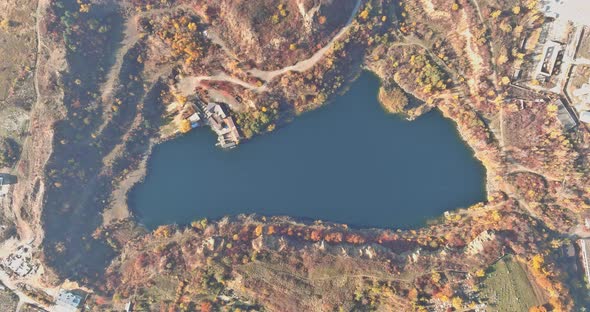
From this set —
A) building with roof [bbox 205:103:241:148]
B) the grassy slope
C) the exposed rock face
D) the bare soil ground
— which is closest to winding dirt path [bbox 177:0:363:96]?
the exposed rock face

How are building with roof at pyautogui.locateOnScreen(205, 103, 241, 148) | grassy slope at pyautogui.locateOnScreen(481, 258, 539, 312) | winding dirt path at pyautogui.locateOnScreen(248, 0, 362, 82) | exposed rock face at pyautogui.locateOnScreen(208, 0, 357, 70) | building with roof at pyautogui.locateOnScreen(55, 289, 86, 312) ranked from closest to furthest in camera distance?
grassy slope at pyautogui.locateOnScreen(481, 258, 539, 312), exposed rock face at pyautogui.locateOnScreen(208, 0, 357, 70), building with roof at pyautogui.locateOnScreen(55, 289, 86, 312), winding dirt path at pyautogui.locateOnScreen(248, 0, 362, 82), building with roof at pyautogui.locateOnScreen(205, 103, 241, 148)

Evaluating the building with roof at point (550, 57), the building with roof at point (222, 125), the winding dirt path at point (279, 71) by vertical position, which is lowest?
the building with roof at point (222, 125)

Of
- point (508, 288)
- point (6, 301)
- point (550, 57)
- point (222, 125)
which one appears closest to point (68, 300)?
point (6, 301)

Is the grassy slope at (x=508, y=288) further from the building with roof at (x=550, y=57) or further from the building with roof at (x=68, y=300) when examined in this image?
the building with roof at (x=68, y=300)

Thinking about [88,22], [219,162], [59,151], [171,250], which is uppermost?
[88,22]

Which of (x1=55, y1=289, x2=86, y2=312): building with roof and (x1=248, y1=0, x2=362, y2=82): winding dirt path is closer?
(x1=55, y1=289, x2=86, y2=312): building with roof

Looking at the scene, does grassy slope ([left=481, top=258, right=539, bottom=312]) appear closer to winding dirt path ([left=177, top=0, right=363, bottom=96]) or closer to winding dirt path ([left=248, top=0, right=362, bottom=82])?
winding dirt path ([left=248, top=0, right=362, bottom=82])

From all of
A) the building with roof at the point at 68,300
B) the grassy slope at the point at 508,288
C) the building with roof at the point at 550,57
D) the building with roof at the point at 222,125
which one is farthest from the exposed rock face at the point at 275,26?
the building with roof at the point at 68,300

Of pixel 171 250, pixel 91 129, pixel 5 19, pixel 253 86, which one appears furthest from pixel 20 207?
pixel 253 86

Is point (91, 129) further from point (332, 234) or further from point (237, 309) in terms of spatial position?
point (332, 234)

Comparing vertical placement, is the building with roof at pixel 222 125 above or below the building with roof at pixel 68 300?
above

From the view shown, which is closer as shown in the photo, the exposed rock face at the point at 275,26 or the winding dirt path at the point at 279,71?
the exposed rock face at the point at 275,26
